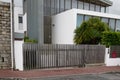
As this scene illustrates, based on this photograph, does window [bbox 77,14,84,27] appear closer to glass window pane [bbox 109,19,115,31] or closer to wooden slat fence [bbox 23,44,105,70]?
glass window pane [bbox 109,19,115,31]

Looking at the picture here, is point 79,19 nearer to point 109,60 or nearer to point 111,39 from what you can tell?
point 111,39

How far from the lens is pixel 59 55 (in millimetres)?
14070

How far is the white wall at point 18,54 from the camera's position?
40.7 ft

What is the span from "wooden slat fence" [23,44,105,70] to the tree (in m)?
4.51

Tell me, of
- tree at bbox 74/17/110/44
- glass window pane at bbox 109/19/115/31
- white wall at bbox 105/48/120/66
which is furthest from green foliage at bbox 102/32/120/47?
glass window pane at bbox 109/19/115/31

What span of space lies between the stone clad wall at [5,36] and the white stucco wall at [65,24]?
35.4ft

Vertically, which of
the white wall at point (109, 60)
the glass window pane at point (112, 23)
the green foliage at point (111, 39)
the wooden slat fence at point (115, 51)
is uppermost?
the glass window pane at point (112, 23)

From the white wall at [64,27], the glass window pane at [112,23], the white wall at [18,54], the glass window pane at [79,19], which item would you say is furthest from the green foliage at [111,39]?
the glass window pane at [112,23]

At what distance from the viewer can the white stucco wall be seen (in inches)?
897

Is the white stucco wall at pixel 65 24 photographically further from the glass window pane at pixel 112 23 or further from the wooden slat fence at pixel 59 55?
the wooden slat fence at pixel 59 55

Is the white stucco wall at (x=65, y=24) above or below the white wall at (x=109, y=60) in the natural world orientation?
above

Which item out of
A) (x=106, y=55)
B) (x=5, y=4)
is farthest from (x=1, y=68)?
(x=106, y=55)

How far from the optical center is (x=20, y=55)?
1241 centimetres

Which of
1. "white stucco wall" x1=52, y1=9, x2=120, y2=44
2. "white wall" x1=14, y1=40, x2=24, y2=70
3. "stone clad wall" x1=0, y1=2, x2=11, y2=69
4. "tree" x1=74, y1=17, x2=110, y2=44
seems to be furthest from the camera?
"white stucco wall" x1=52, y1=9, x2=120, y2=44
